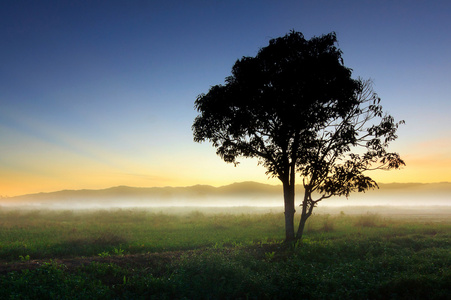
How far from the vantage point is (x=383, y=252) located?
15.4 metres

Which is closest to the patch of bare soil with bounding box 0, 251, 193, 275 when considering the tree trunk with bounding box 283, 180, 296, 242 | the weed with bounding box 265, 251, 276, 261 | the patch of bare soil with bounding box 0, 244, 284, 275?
the patch of bare soil with bounding box 0, 244, 284, 275

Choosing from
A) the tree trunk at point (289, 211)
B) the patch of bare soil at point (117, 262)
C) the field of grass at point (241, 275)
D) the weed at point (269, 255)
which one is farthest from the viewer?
the tree trunk at point (289, 211)

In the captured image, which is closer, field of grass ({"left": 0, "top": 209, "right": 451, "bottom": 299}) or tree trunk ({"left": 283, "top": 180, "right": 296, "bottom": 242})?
field of grass ({"left": 0, "top": 209, "right": 451, "bottom": 299})

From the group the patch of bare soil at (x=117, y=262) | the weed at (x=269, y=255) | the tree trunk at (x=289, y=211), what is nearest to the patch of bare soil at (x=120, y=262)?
the patch of bare soil at (x=117, y=262)

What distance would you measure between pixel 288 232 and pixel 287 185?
9.70 ft

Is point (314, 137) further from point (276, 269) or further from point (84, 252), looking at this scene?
point (84, 252)

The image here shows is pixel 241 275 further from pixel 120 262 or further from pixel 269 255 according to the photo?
pixel 120 262

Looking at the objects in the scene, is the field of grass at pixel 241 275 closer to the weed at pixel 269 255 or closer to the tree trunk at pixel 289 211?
the weed at pixel 269 255

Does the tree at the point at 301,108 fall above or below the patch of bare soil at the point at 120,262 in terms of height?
above

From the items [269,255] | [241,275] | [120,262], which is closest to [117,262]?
[120,262]

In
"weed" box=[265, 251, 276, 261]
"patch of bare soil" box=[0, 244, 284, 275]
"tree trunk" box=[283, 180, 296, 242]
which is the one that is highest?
"tree trunk" box=[283, 180, 296, 242]

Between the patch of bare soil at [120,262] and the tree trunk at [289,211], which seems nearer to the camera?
the patch of bare soil at [120,262]

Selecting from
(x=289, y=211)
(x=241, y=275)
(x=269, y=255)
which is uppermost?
(x=289, y=211)

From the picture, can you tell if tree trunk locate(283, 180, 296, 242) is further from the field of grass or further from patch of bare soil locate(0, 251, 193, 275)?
patch of bare soil locate(0, 251, 193, 275)
